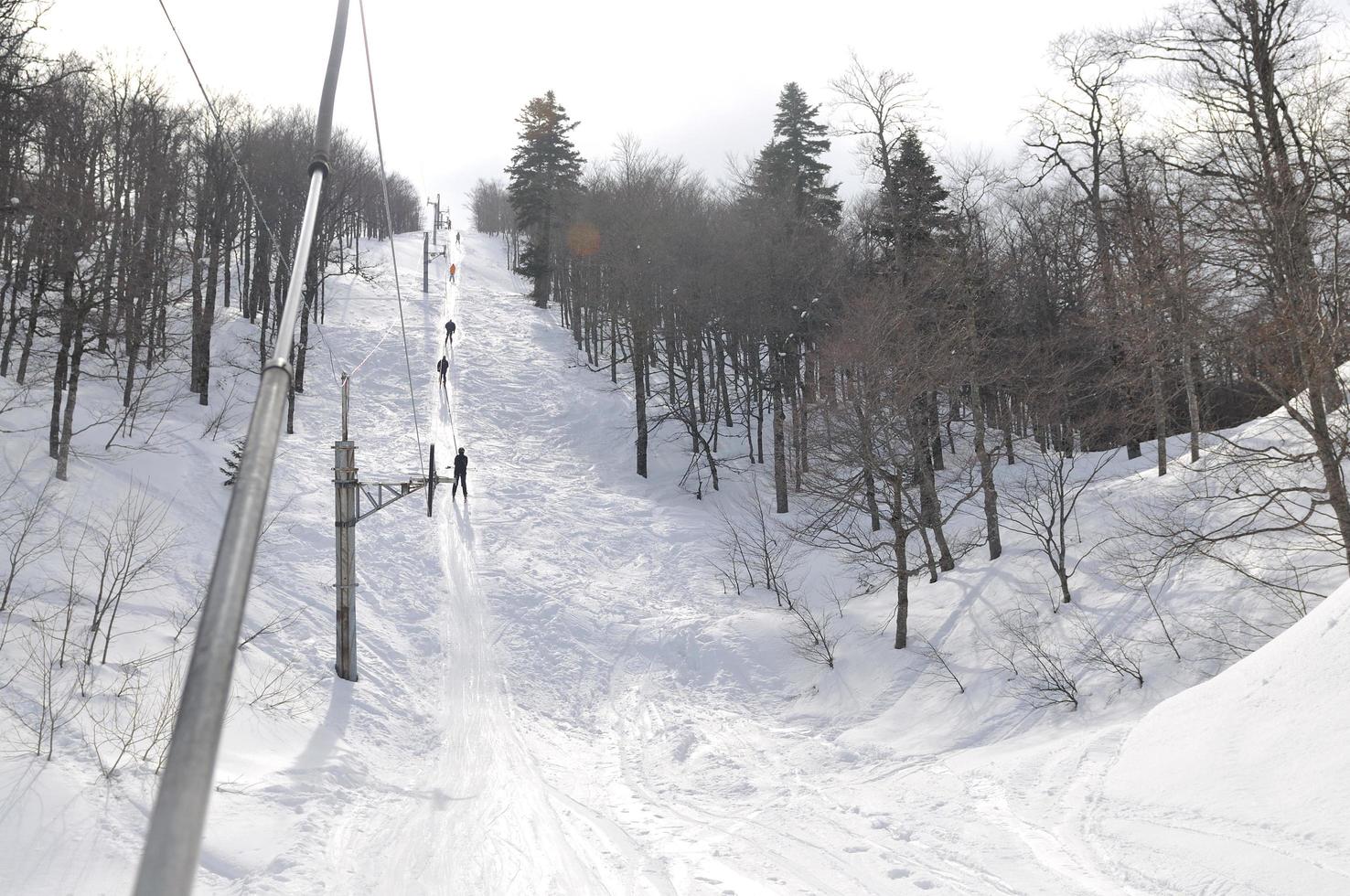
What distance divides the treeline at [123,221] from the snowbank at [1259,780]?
14.4 m

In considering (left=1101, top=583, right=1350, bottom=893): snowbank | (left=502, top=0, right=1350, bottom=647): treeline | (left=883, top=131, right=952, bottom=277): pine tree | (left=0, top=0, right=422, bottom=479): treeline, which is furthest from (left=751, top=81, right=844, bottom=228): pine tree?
(left=1101, top=583, right=1350, bottom=893): snowbank

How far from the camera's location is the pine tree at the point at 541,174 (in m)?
50.5

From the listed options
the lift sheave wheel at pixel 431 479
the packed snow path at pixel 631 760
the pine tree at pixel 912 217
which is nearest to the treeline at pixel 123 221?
the lift sheave wheel at pixel 431 479

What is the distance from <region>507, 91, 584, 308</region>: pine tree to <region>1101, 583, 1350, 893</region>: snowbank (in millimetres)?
46427

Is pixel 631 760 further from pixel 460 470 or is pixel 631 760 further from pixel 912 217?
pixel 912 217

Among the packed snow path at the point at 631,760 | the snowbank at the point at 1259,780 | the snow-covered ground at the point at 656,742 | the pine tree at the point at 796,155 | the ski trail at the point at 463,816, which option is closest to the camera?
the snowbank at the point at 1259,780

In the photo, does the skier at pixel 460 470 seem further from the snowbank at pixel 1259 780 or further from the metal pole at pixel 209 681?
the metal pole at pixel 209 681

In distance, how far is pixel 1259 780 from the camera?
7176 millimetres

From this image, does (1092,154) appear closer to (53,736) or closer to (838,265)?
(838,265)

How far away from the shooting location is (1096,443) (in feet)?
117

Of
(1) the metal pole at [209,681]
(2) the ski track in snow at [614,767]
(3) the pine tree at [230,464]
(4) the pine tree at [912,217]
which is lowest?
(2) the ski track in snow at [614,767]

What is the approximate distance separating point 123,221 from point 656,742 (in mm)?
22427

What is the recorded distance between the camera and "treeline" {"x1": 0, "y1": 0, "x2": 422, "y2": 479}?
1736 cm

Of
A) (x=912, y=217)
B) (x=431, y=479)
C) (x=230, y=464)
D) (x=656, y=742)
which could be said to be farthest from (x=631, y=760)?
(x=912, y=217)
